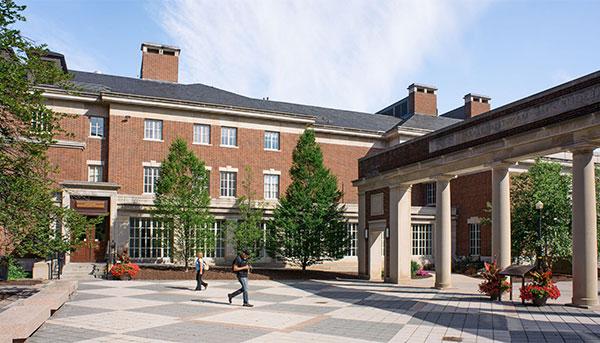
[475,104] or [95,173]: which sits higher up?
[475,104]

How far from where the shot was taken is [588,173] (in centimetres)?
1652

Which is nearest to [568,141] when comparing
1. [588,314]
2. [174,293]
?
[588,314]

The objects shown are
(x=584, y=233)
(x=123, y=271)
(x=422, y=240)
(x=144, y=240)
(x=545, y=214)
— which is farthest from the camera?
(x=422, y=240)

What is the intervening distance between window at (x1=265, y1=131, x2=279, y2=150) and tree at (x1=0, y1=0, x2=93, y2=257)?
2603 cm

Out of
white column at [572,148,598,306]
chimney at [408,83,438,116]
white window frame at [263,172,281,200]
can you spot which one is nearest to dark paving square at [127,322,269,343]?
white column at [572,148,598,306]

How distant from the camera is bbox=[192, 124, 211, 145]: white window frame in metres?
39.0

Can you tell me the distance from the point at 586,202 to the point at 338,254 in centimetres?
1729

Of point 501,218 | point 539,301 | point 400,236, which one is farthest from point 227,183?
point 539,301

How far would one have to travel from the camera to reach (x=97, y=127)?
3719 cm

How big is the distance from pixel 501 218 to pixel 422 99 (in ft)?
110

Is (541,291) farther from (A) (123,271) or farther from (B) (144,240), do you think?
(B) (144,240)

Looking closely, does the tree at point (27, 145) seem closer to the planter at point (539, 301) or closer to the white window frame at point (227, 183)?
the planter at point (539, 301)

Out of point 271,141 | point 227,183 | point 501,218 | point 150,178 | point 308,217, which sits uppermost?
point 271,141

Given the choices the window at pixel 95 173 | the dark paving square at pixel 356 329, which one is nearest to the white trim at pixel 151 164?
the window at pixel 95 173
